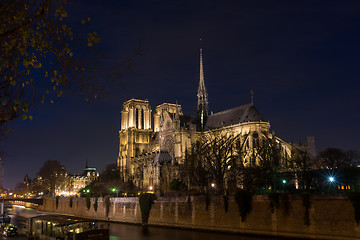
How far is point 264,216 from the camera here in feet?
92.6

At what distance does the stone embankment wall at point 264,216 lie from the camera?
2383 cm

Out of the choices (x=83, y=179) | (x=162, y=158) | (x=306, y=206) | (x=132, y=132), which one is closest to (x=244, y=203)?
(x=306, y=206)

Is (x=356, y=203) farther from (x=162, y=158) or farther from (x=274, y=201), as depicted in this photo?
(x=162, y=158)

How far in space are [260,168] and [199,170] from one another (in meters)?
7.78

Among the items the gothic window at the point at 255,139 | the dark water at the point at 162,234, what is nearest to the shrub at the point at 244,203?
the dark water at the point at 162,234

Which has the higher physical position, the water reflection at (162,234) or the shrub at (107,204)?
the shrub at (107,204)

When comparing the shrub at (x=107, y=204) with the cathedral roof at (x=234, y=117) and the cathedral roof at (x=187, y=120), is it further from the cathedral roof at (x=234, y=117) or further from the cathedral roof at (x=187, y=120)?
the cathedral roof at (x=234, y=117)

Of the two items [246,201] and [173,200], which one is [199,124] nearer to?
[173,200]

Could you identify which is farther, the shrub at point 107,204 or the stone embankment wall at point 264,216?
the shrub at point 107,204

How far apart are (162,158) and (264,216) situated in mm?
41596

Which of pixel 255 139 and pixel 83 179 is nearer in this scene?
pixel 255 139

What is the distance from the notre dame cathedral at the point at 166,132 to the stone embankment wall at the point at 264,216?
24.2 metres

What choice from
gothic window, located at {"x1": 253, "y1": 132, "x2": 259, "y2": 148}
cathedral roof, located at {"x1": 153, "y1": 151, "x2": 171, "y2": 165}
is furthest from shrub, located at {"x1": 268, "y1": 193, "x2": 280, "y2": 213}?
cathedral roof, located at {"x1": 153, "y1": 151, "x2": 171, "y2": 165}

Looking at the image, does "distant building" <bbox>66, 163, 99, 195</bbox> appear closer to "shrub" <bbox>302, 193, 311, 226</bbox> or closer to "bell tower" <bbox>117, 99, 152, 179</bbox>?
"bell tower" <bbox>117, 99, 152, 179</bbox>
